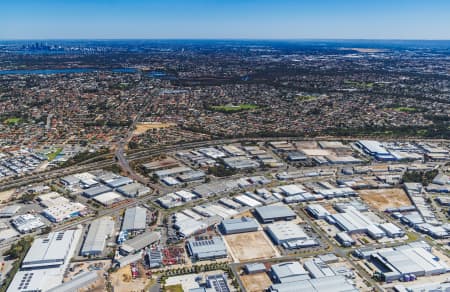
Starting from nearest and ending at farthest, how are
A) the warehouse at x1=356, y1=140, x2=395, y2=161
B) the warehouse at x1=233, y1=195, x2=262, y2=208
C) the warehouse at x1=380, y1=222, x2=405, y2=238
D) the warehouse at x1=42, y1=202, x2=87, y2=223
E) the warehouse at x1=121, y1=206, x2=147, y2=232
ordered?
the warehouse at x1=380, y1=222, x2=405, y2=238 < the warehouse at x1=121, y1=206, x2=147, y2=232 < the warehouse at x1=42, y1=202, x2=87, y2=223 < the warehouse at x1=233, y1=195, x2=262, y2=208 < the warehouse at x1=356, y1=140, x2=395, y2=161

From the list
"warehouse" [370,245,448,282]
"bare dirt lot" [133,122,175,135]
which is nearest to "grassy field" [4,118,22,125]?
"bare dirt lot" [133,122,175,135]

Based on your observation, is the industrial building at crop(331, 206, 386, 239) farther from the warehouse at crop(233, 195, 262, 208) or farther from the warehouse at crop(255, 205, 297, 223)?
the warehouse at crop(233, 195, 262, 208)

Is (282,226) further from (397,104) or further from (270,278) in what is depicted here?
(397,104)

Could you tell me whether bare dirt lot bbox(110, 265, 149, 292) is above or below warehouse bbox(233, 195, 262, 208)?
below

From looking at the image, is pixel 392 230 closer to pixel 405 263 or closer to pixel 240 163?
pixel 405 263

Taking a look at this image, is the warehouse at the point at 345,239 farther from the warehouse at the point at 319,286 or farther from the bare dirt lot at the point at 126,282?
the bare dirt lot at the point at 126,282

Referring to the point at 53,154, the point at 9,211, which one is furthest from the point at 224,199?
the point at 53,154

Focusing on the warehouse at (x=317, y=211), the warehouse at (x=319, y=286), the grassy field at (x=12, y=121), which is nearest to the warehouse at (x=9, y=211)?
the warehouse at (x=319, y=286)
